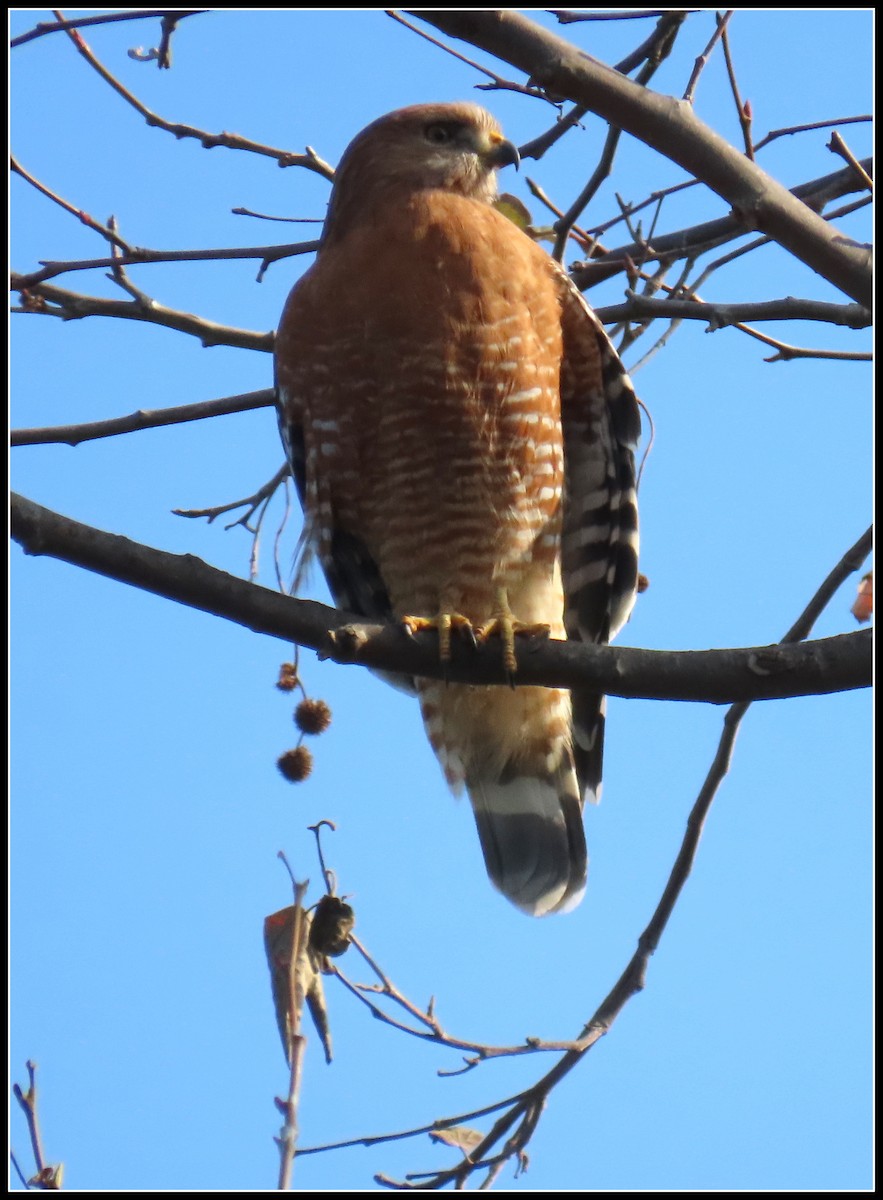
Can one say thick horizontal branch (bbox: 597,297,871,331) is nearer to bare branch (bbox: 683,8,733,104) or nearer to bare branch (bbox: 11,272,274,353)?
bare branch (bbox: 683,8,733,104)

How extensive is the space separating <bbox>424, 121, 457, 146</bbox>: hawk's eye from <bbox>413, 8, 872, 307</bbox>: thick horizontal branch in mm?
2580

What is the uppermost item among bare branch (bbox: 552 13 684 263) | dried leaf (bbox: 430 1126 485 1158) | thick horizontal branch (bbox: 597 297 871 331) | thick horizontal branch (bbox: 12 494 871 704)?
bare branch (bbox: 552 13 684 263)

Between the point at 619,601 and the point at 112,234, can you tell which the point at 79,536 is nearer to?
the point at 112,234

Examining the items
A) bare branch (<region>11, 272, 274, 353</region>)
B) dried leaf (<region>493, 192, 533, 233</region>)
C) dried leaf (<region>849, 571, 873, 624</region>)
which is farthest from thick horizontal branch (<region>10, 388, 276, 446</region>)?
dried leaf (<region>849, 571, 873, 624</region>)

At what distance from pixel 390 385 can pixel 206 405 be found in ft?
2.20

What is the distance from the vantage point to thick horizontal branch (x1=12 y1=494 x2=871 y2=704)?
302 centimetres

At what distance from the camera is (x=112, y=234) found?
437 centimetres

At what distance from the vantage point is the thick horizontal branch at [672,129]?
110 inches

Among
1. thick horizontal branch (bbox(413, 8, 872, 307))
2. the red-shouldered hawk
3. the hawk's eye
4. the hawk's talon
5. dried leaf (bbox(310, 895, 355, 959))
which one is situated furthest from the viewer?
the hawk's eye

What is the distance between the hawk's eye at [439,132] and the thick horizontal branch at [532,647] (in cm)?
281

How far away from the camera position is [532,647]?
131 inches

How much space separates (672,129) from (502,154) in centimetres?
244

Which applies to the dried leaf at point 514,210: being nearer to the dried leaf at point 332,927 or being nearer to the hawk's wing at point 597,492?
the hawk's wing at point 597,492

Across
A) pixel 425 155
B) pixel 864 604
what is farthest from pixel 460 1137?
pixel 425 155
